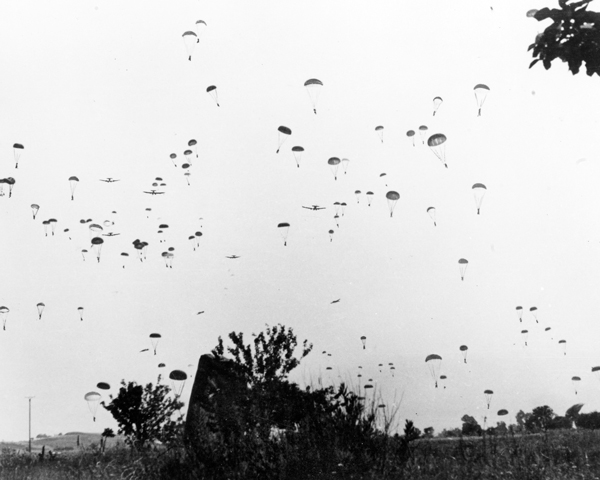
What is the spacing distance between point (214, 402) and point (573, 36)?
11272 millimetres

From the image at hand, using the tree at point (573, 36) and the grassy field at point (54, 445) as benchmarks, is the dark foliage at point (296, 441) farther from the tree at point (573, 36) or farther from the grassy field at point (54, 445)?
the grassy field at point (54, 445)

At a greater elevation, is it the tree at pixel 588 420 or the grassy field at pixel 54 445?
the tree at pixel 588 420

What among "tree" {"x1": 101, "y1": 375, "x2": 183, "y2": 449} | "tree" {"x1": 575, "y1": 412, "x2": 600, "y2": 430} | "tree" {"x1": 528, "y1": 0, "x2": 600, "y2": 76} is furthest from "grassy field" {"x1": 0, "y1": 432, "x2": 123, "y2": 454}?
"tree" {"x1": 528, "y1": 0, "x2": 600, "y2": 76}

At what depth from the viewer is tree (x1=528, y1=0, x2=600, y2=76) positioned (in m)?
5.57

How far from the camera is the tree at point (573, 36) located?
18.3ft

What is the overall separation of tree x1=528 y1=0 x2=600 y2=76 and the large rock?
7.40 m

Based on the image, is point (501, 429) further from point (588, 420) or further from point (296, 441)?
point (296, 441)

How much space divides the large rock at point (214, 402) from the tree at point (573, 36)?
24.3 feet

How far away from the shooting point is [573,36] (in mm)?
5648

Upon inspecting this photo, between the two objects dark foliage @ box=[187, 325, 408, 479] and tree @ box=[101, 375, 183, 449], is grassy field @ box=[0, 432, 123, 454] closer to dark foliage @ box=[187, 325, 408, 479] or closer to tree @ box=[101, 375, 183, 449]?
tree @ box=[101, 375, 183, 449]

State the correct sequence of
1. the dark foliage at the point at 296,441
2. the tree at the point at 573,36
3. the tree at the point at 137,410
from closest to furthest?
the tree at the point at 573,36, the dark foliage at the point at 296,441, the tree at the point at 137,410

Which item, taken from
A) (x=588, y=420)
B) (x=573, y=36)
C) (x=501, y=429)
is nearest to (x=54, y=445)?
(x=501, y=429)

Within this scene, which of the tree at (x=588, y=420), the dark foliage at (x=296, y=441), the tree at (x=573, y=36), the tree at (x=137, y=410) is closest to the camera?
the tree at (x=573, y=36)

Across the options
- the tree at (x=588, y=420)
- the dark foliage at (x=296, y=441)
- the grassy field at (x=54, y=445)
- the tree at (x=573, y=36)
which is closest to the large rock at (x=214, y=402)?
the dark foliage at (x=296, y=441)
